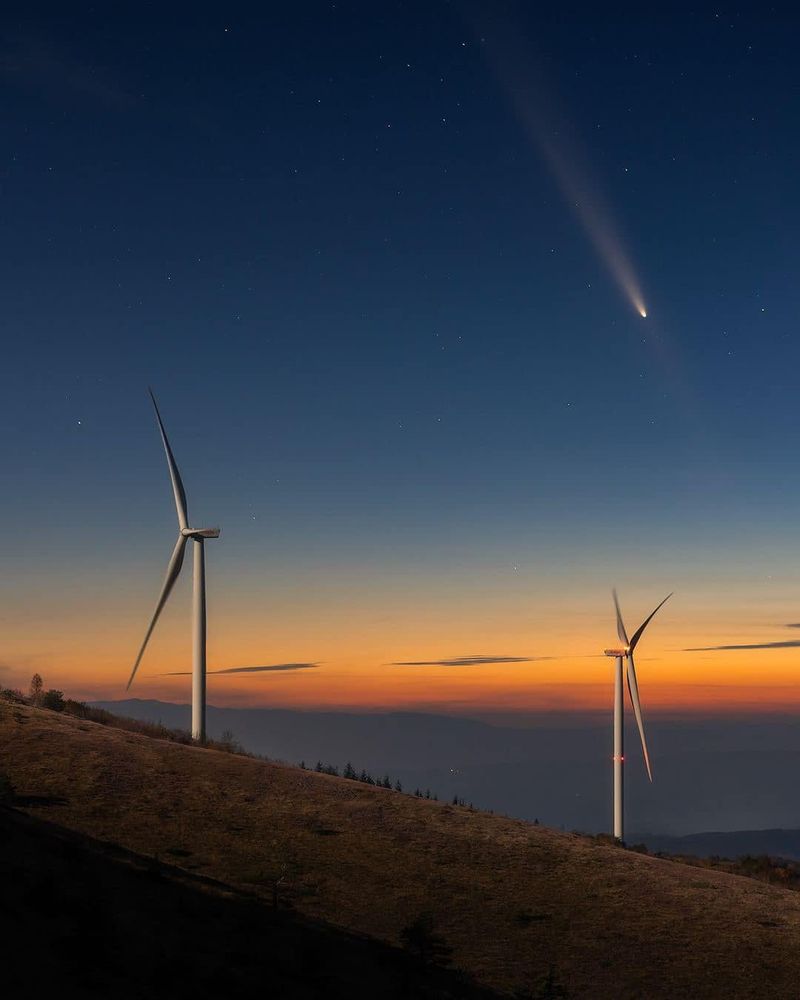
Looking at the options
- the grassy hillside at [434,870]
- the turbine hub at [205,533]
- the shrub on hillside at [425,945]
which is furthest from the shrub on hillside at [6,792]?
the turbine hub at [205,533]

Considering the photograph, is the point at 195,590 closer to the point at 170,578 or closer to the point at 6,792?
the point at 170,578

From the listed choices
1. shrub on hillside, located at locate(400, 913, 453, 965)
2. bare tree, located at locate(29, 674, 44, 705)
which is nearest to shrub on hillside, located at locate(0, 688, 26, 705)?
bare tree, located at locate(29, 674, 44, 705)

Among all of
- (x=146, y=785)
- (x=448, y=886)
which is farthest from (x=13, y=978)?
(x=146, y=785)

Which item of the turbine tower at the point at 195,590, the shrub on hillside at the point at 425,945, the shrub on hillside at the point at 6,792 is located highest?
the turbine tower at the point at 195,590

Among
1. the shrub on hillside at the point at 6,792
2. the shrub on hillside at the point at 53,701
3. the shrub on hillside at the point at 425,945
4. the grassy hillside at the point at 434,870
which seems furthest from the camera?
the shrub on hillside at the point at 53,701

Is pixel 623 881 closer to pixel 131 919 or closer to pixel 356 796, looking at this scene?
pixel 356 796

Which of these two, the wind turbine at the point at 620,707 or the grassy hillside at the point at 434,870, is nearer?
the grassy hillside at the point at 434,870

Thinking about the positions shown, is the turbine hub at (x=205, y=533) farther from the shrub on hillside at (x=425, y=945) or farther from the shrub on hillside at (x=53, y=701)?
the shrub on hillside at (x=425, y=945)
